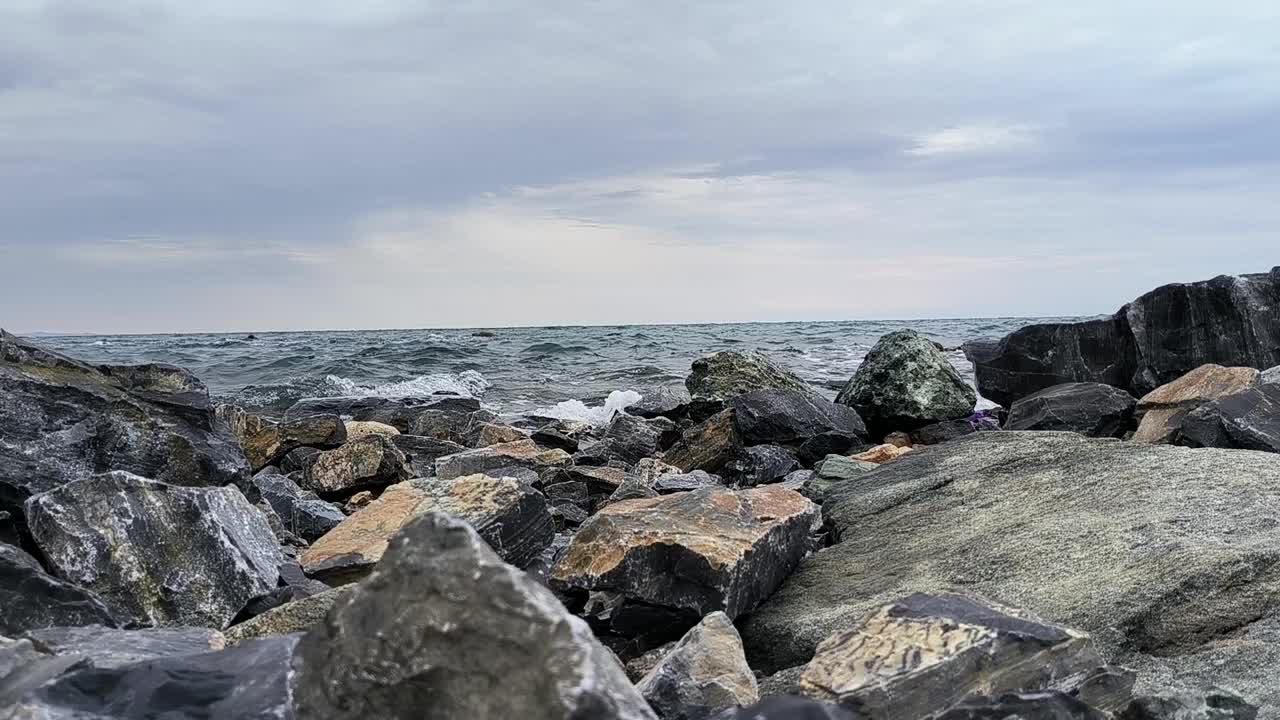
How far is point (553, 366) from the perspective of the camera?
83.3 feet

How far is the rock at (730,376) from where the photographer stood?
A: 39.1ft

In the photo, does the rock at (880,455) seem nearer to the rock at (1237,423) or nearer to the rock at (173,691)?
the rock at (1237,423)

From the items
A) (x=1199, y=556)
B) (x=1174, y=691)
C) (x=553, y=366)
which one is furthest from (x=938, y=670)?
(x=553, y=366)

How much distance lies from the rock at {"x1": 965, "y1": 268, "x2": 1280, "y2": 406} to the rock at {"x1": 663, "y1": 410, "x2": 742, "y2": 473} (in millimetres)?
3606

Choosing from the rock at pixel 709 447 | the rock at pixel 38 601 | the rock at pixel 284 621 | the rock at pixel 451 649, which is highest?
the rock at pixel 451 649

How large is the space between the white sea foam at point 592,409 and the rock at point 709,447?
16.1 ft

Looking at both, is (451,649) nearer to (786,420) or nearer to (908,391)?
(786,420)

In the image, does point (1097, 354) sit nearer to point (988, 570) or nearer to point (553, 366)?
point (988, 570)

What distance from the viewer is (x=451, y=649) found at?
5.52ft

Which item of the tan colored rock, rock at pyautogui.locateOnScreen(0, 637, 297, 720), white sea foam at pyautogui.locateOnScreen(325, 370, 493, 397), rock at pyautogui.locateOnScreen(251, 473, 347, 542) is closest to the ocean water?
white sea foam at pyautogui.locateOnScreen(325, 370, 493, 397)

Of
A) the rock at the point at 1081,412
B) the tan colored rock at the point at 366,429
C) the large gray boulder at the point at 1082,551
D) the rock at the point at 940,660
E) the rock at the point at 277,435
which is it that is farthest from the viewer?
the tan colored rock at the point at 366,429

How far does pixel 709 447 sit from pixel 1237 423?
4420 millimetres

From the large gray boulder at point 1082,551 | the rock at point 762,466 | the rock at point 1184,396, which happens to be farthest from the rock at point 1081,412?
the large gray boulder at point 1082,551

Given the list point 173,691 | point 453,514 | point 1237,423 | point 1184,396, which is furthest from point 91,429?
point 1184,396
